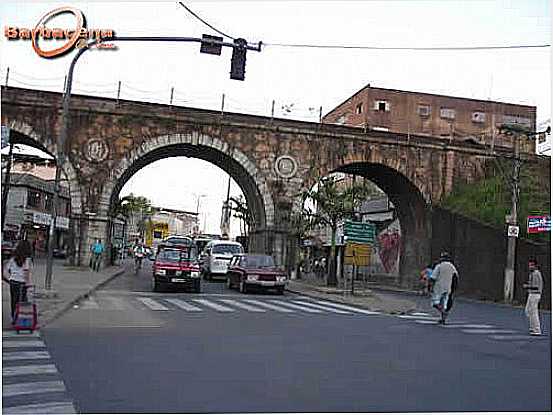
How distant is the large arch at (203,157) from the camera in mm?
35500

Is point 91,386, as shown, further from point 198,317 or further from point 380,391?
point 198,317

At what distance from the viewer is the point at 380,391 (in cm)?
779

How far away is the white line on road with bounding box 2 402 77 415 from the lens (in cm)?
633

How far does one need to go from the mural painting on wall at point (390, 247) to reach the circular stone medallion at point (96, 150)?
1832cm

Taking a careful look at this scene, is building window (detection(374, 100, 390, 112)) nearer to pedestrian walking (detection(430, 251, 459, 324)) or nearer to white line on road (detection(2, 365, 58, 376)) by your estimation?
pedestrian walking (detection(430, 251, 459, 324))

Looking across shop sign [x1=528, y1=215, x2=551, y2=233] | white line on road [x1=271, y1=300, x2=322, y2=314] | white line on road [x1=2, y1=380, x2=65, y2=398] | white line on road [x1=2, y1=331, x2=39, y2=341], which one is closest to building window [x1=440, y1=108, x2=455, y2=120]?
shop sign [x1=528, y1=215, x2=551, y2=233]

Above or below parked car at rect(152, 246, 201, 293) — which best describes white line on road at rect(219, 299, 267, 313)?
below

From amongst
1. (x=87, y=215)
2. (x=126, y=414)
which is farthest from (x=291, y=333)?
(x=87, y=215)

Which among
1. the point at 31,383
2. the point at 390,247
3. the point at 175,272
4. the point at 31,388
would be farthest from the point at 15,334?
the point at 390,247

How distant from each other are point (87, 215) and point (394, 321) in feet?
71.8

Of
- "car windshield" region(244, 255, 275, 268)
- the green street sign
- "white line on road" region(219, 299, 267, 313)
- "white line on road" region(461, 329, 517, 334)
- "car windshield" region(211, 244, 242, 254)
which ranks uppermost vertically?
the green street sign

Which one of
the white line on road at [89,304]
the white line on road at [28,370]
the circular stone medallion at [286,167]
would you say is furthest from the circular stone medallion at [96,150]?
the white line on road at [28,370]

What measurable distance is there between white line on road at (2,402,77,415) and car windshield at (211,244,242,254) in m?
28.5

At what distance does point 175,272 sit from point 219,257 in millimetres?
10848
